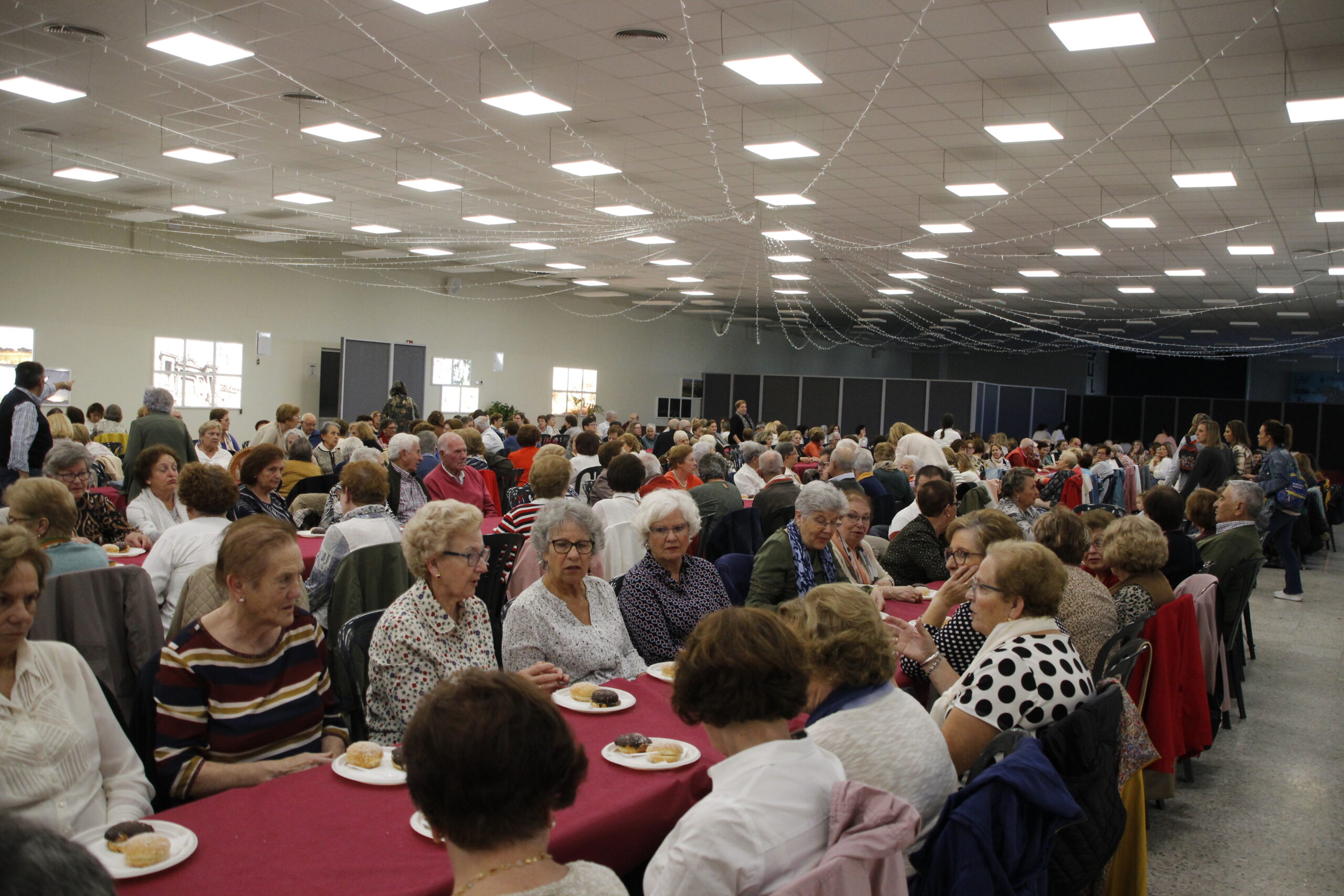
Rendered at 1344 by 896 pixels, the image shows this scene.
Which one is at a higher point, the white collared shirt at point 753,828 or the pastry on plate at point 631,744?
the white collared shirt at point 753,828

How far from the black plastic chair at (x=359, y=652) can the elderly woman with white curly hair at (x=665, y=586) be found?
0.88 m

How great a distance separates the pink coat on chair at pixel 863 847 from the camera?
145cm

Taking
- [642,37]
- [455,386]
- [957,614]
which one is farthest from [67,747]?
[455,386]

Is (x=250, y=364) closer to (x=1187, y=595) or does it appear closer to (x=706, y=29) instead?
(x=706, y=29)

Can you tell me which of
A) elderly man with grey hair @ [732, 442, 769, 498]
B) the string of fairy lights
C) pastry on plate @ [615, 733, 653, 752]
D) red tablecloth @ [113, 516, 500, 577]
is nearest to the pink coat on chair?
pastry on plate @ [615, 733, 653, 752]

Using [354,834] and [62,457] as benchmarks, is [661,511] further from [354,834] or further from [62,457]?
[62,457]

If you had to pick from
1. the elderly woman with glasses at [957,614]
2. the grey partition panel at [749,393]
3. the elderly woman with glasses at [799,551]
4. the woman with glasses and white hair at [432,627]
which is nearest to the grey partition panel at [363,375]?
the grey partition panel at [749,393]

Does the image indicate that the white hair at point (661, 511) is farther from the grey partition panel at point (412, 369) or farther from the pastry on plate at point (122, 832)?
the grey partition panel at point (412, 369)

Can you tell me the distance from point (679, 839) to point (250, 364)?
→ 50.6ft

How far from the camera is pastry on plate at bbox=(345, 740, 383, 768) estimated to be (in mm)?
2057

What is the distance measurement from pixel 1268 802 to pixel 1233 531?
1907 millimetres

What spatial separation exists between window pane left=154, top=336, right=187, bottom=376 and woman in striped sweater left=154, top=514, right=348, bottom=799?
13.4 meters

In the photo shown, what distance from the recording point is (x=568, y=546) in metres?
2.99

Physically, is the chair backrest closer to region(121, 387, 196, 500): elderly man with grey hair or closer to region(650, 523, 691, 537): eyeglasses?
region(650, 523, 691, 537): eyeglasses
